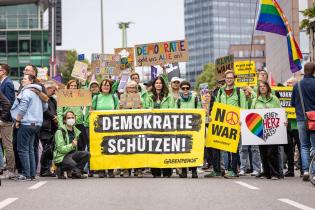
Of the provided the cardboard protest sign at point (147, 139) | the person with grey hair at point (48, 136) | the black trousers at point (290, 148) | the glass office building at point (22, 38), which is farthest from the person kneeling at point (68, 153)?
the glass office building at point (22, 38)

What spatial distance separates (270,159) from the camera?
16109 mm

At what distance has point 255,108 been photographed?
16.5m

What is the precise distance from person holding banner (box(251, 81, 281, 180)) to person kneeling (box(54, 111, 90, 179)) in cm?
331

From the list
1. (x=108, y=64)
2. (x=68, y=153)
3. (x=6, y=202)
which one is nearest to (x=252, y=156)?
(x=68, y=153)

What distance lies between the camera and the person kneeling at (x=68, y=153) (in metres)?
16.1

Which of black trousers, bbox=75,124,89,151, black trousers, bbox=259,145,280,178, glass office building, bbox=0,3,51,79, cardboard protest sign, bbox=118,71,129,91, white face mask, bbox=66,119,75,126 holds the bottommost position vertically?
black trousers, bbox=259,145,280,178

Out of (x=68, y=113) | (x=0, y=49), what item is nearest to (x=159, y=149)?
(x=68, y=113)

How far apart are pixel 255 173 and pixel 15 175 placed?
14.9 feet

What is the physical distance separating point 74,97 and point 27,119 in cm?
147

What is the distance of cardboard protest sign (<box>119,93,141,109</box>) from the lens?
55.0ft

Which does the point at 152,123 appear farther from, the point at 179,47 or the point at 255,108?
the point at 179,47

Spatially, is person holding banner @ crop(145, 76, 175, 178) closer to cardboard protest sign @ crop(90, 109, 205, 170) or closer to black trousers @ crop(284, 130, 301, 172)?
cardboard protest sign @ crop(90, 109, 205, 170)

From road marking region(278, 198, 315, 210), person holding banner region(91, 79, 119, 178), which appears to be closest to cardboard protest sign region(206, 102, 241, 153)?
person holding banner region(91, 79, 119, 178)

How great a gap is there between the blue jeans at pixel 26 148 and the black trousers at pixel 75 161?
581 mm
